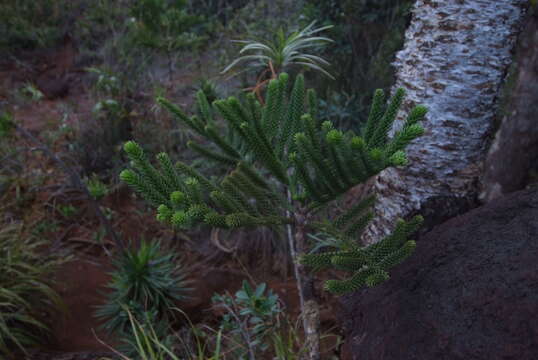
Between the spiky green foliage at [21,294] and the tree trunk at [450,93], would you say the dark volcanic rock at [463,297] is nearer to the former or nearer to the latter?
the tree trunk at [450,93]

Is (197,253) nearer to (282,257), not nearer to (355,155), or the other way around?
(282,257)

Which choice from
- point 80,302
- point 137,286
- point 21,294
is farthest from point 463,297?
point 80,302

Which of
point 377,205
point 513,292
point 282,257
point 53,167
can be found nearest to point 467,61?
point 377,205

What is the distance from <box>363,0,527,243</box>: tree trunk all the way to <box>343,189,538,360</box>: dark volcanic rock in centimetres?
31

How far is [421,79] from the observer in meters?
1.94

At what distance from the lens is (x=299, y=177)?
145cm

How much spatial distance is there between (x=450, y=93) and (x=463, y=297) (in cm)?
95

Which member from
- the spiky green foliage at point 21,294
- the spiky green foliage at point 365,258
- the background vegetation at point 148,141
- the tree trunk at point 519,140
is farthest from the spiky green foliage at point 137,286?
the tree trunk at point 519,140

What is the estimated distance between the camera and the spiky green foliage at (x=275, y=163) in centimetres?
124

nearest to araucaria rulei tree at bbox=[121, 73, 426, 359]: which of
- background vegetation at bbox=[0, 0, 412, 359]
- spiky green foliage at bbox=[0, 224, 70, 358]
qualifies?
background vegetation at bbox=[0, 0, 412, 359]

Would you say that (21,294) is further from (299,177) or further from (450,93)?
(450,93)

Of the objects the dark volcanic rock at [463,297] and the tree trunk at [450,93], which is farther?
the tree trunk at [450,93]

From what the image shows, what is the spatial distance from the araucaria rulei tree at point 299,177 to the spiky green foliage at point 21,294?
7.05 feet

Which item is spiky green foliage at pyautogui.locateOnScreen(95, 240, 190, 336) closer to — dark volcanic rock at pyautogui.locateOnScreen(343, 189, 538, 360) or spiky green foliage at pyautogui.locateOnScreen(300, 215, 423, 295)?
dark volcanic rock at pyautogui.locateOnScreen(343, 189, 538, 360)
